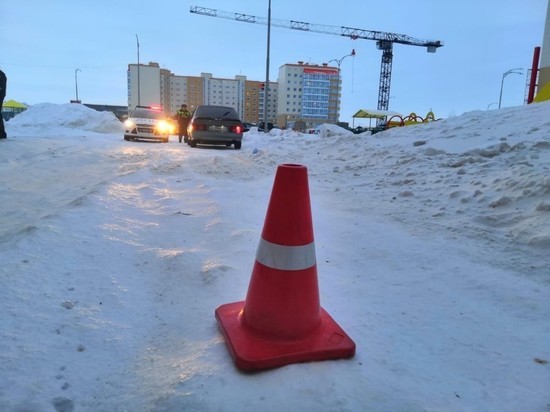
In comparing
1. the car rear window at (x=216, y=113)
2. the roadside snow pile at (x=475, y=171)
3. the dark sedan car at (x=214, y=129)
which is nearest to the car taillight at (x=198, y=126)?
the dark sedan car at (x=214, y=129)

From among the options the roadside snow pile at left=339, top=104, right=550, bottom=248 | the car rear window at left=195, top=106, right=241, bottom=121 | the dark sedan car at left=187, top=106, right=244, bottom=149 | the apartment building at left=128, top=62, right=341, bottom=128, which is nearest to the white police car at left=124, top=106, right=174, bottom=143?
the car rear window at left=195, top=106, right=241, bottom=121

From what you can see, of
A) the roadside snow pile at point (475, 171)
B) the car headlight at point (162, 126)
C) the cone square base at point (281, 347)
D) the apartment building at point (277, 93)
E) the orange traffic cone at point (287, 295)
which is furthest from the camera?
the apartment building at point (277, 93)

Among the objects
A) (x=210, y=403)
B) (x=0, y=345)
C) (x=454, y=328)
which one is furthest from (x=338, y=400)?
(x=0, y=345)

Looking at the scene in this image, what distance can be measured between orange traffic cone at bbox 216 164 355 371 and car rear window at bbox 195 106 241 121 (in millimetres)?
13789

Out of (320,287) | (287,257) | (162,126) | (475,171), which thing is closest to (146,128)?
(162,126)

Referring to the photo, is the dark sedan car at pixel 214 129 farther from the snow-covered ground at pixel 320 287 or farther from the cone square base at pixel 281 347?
the cone square base at pixel 281 347

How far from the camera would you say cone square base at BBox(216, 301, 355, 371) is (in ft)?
6.48

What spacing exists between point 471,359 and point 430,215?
2.89 m

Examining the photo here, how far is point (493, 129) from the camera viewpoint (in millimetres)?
7855

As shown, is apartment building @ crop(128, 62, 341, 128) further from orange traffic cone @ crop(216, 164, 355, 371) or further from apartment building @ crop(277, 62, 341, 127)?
orange traffic cone @ crop(216, 164, 355, 371)

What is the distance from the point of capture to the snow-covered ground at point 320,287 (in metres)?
1.87

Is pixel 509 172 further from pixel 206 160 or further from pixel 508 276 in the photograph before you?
pixel 206 160

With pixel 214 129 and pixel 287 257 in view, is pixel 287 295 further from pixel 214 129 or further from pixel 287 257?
pixel 214 129

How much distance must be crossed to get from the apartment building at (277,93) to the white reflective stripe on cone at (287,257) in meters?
102
